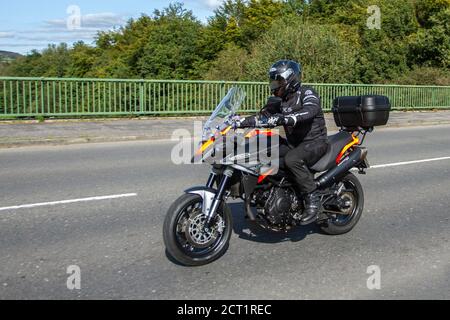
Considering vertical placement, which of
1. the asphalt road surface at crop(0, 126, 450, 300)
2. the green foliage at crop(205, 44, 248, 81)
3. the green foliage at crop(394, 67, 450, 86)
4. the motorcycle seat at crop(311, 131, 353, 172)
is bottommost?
the asphalt road surface at crop(0, 126, 450, 300)

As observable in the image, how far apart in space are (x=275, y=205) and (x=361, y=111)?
5.52ft

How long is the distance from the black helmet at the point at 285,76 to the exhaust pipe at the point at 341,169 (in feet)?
3.25

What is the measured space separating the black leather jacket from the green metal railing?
30.3ft

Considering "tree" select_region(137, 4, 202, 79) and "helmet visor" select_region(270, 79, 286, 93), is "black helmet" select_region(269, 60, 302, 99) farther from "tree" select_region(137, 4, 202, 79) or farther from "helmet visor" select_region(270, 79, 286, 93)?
"tree" select_region(137, 4, 202, 79)

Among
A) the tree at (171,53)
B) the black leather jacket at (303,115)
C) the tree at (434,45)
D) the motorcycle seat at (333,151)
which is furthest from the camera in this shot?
the tree at (171,53)

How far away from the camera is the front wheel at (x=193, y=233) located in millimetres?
4460

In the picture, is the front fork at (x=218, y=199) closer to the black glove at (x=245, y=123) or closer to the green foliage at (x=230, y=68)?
the black glove at (x=245, y=123)

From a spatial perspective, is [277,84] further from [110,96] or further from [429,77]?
[429,77]

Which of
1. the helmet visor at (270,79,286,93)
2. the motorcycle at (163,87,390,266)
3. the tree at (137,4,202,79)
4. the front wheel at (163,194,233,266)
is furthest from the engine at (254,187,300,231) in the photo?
the tree at (137,4,202,79)

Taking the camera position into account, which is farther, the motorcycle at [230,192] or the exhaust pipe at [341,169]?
the exhaust pipe at [341,169]

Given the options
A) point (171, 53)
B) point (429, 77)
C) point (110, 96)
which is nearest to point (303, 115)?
Answer: point (110, 96)

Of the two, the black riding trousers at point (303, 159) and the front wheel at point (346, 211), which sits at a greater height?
the black riding trousers at point (303, 159)

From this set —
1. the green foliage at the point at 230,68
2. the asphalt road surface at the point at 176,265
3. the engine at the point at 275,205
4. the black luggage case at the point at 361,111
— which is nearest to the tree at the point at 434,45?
the green foliage at the point at 230,68

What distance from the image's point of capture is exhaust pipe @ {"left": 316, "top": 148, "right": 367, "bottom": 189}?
5.39 meters
